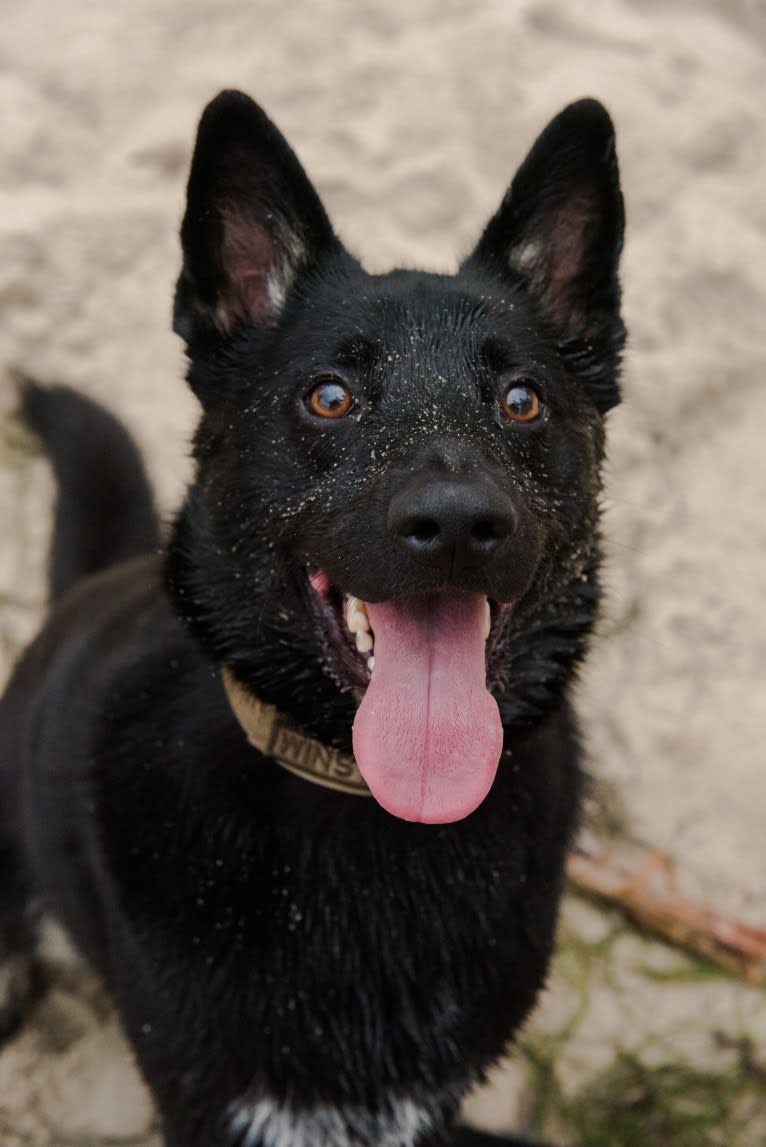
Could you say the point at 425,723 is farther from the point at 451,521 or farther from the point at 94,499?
the point at 94,499

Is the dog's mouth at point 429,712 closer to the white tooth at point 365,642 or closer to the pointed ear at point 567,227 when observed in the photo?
the white tooth at point 365,642

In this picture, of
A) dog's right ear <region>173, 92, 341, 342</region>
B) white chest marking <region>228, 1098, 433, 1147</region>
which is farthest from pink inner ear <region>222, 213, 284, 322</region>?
white chest marking <region>228, 1098, 433, 1147</region>

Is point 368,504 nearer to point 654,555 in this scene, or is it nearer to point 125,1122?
point 125,1122

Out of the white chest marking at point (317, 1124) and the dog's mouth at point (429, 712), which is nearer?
the dog's mouth at point (429, 712)

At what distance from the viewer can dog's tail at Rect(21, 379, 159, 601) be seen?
288 cm

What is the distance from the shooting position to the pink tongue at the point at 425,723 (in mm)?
1670

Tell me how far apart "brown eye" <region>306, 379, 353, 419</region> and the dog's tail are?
1153 millimetres

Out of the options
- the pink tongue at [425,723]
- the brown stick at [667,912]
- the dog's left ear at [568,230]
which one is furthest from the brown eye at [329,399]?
the brown stick at [667,912]

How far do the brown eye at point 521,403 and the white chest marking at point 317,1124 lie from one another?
47.5 inches

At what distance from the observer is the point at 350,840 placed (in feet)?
6.29

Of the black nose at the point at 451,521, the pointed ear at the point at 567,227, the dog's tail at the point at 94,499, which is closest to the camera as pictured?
the black nose at the point at 451,521

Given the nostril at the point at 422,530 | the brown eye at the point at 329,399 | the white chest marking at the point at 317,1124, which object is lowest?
the white chest marking at the point at 317,1124

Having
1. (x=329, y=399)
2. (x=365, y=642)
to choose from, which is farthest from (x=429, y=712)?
(x=329, y=399)

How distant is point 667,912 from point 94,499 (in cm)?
178
